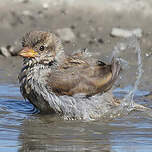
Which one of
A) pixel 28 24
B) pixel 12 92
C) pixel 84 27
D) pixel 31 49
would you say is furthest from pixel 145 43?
pixel 31 49

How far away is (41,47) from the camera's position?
324 inches

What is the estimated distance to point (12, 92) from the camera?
30.8 ft

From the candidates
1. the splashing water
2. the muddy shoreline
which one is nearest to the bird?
the splashing water

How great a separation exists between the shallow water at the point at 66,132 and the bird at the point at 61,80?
0.80ft

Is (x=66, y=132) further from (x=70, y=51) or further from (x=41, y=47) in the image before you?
(x=70, y=51)

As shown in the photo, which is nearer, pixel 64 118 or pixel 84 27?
pixel 64 118

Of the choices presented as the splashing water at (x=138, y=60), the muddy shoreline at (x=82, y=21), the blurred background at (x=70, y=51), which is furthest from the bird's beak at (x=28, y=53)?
the muddy shoreline at (x=82, y=21)

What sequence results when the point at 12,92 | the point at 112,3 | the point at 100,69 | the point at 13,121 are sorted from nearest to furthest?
1. the point at 13,121
2. the point at 100,69
3. the point at 12,92
4. the point at 112,3

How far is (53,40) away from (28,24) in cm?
Answer: 395

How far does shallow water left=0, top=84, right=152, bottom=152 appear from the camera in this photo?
6555 mm

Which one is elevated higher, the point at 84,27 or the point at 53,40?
the point at 53,40

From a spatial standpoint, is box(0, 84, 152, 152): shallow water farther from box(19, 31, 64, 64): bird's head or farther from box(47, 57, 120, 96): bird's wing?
box(19, 31, 64, 64): bird's head

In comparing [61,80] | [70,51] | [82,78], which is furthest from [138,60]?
[61,80]

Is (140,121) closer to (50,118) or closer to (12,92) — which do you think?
(50,118)
